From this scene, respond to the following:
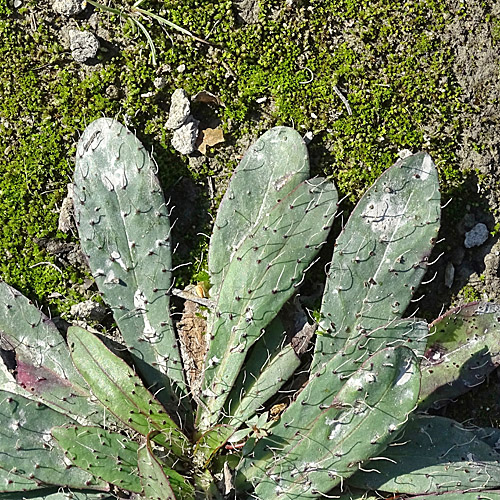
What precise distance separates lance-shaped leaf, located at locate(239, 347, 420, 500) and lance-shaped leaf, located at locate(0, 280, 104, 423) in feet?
1.94

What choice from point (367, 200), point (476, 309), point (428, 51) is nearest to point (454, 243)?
point (476, 309)

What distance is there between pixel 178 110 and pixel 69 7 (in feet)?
1.85

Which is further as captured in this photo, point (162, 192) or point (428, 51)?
point (428, 51)

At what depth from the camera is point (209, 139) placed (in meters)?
2.57

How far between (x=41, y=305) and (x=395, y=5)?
69.3 inches

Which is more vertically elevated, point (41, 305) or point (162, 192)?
point (162, 192)

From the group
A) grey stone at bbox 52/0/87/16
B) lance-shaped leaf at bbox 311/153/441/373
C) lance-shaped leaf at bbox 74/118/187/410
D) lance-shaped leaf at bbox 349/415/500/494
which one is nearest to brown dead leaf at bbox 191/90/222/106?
lance-shaped leaf at bbox 74/118/187/410

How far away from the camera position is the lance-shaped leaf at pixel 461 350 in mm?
2365

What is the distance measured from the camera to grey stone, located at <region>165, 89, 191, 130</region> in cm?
252

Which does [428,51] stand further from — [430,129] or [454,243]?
[454,243]

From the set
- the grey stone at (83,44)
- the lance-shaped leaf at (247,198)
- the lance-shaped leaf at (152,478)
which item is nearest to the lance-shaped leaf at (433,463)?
the lance-shaped leaf at (152,478)

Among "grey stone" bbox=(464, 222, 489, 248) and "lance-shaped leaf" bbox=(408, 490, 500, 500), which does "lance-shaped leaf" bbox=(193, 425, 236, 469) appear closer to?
"lance-shaped leaf" bbox=(408, 490, 500, 500)

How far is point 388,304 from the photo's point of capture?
2.30m

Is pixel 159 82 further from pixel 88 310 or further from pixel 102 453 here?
pixel 102 453
